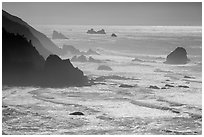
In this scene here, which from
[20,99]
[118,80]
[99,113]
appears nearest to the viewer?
[99,113]

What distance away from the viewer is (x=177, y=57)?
1958cm

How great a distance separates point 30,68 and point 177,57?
885cm

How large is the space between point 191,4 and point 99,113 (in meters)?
5.48

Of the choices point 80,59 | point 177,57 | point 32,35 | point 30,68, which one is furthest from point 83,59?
point 32,35

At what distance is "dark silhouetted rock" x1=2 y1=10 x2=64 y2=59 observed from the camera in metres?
22.6

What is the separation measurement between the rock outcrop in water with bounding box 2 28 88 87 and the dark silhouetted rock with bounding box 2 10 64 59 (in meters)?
1.15

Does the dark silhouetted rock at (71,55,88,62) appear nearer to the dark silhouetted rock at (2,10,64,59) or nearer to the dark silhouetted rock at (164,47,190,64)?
the dark silhouetted rock at (2,10,64,59)

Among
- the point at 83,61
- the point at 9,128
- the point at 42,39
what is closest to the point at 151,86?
the point at 83,61

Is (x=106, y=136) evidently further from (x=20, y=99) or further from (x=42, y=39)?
(x=42, y=39)

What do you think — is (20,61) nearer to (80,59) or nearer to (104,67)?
(80,59)

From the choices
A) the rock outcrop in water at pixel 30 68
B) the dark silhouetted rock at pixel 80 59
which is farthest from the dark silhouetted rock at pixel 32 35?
the dark silhouetted rock at pixel 80 59

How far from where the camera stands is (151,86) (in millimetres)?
16812

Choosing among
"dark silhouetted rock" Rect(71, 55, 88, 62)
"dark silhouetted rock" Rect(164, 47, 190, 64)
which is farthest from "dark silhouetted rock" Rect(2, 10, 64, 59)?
"dark silhouetted rock" Rect(164, 47, 190, 64)

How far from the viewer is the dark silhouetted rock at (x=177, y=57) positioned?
19364 mm
